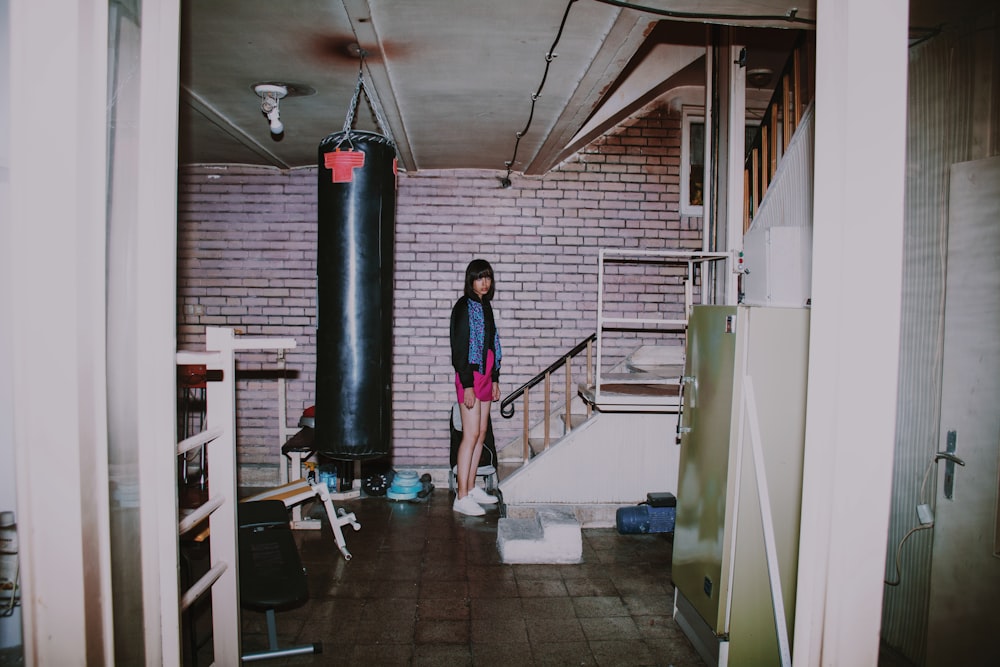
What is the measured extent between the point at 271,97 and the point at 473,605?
3313 millimetres

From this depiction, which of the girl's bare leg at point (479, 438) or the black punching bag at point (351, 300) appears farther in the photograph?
the girl's bare leg at point (479, 438)

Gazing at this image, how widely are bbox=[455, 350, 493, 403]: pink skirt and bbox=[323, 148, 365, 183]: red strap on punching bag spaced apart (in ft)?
6.80

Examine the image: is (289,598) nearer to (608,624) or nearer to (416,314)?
(608,624)

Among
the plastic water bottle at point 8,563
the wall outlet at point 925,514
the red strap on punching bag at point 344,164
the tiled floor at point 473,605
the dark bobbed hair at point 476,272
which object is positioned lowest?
the tiled floor at point 473,605

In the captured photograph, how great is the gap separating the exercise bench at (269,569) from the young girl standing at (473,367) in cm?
169

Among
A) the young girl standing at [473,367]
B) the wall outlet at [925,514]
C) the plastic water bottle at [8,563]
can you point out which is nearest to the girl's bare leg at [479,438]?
the young girl standing at [473,367]

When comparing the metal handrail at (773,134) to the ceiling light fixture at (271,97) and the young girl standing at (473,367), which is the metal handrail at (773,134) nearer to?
the young girl standing at (473,367)

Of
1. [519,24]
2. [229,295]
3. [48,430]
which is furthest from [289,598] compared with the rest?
[229,295]

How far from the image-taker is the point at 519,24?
2.62 m

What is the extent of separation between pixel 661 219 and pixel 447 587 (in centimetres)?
378

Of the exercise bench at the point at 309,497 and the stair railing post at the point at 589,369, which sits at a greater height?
the stair railing post at the point at 589,369

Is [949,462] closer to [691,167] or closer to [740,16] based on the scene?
[740,16]

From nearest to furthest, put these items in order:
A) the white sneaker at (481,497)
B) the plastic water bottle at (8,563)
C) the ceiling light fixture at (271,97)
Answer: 1. the plastic water bottle at (8,563)
2. the ceiling light fixture at (271,97)
3. the white sneaker at (481,497)

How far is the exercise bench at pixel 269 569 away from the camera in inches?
91.5
